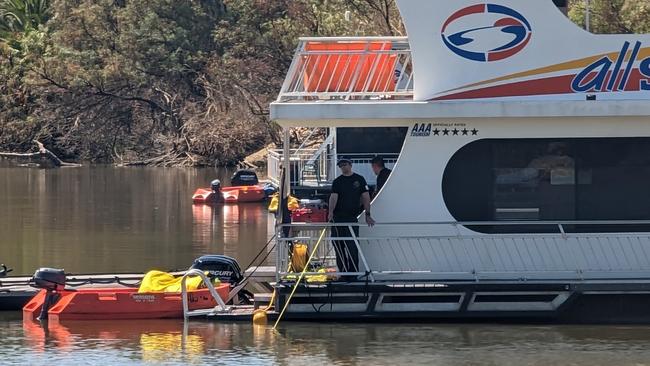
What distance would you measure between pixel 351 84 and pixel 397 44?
1.36 m

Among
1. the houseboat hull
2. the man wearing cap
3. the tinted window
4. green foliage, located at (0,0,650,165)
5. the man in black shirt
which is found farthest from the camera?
green foliage, located at (0,0,650,165)

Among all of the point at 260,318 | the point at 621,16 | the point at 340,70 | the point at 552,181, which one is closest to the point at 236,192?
the point at 621,16

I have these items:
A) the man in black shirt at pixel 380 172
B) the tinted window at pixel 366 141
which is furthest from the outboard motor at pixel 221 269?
the tinted window at pixel 366 141

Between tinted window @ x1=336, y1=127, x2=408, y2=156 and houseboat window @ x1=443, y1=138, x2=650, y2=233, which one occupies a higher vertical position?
tinted window @ x1=336, y1=127, x2=408, y2=156

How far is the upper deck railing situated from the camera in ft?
48.7

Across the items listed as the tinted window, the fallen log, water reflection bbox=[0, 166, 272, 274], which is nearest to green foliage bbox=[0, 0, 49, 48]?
the fallen log

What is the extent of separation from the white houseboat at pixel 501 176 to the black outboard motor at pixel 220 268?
1.81 meters

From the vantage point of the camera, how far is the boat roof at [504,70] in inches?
567

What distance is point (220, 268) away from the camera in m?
16.3

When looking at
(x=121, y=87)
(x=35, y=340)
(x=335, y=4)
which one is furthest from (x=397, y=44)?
(x=121, y=87)

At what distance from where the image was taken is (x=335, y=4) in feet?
168

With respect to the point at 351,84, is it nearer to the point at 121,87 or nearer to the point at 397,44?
the point at 397,44

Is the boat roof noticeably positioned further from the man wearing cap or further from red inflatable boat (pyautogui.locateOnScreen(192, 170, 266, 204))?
red inflatable boat (pyautogui.locateOnScreen(192, 170, 266, 204))

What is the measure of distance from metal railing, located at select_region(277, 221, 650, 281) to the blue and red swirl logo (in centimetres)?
196
